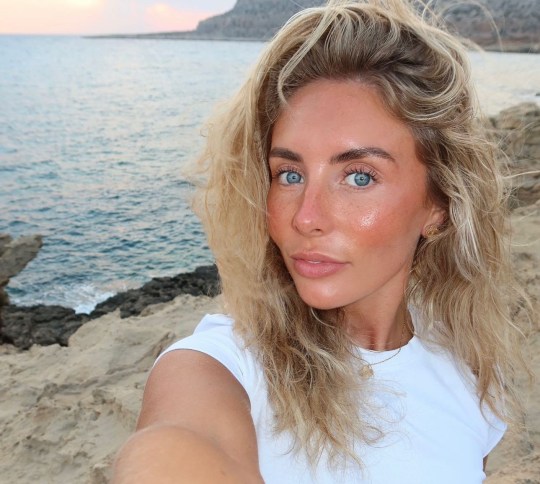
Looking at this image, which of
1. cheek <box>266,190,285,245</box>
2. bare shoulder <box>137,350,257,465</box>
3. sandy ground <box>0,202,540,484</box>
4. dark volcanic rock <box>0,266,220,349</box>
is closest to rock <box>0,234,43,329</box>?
dark volcanic rock <box>0,266,220,349</box>

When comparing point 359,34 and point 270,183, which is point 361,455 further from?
point 359,34

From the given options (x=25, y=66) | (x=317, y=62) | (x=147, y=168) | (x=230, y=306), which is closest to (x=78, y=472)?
(x=230, y=306)

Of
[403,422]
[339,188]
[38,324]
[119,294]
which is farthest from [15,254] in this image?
[403,422]

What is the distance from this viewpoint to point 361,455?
5.49ft

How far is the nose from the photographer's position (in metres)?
1.75

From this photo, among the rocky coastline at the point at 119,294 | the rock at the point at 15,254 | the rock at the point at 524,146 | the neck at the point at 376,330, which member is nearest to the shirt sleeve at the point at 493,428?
the neck at the point at 376,330

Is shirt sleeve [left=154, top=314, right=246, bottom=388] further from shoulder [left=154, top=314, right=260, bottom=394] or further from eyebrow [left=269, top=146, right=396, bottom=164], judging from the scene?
eyebrow [left=269, top=146, right=396, bottom=164]

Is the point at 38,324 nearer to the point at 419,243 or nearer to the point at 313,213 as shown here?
the point at 419,243

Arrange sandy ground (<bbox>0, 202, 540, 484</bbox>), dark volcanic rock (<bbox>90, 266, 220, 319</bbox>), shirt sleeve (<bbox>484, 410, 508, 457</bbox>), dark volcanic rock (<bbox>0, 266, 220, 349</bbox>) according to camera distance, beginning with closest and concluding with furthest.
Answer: shirt sleeve (<bbox>484, 410, 508, 457</bbox>), sandy ground (<bbox>0, 202, 540, 484</bbox>), dark volcanic rock (<bbox>0, 266, 220, 349</bbox>), dark volcanic rock (<bbox>90, 266, 220, 319</bbox>)

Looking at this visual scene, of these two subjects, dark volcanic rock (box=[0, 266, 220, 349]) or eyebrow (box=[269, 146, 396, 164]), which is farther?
dark volcanic rock (box=[0, 266, 220, 349])

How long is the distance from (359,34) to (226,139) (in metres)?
0.58

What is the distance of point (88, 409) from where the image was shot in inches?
164

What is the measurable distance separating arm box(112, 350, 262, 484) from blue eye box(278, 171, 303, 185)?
26.2 inches

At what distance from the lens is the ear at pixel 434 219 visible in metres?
2.11
